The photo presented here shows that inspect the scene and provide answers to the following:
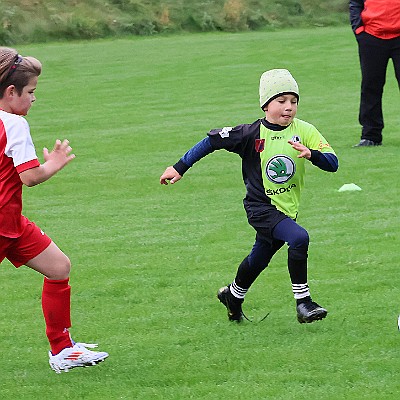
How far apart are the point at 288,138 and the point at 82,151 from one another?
25.3 ft

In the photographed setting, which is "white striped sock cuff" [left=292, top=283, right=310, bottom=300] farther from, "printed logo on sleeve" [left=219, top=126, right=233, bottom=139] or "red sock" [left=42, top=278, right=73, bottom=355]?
"red sock" [left=42, top=278, right=73, bottom=355]

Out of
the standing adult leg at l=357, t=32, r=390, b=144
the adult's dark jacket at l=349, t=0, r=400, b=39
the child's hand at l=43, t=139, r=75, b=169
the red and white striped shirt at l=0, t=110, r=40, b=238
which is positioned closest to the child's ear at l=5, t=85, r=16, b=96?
the red and white striped shirt at l=0, t=110, r=40, b=238

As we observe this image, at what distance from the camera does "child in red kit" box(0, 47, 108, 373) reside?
5207mm

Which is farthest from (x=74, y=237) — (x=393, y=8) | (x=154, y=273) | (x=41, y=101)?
(x=41, y=101)

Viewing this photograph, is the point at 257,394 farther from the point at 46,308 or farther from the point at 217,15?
the point at 217,15

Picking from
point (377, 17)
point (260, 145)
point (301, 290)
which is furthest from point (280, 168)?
point (377, 17)

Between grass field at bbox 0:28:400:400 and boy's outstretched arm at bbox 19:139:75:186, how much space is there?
1065 millimetres

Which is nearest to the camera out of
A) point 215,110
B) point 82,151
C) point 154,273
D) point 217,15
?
point 154,273

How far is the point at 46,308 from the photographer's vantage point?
5668 mm

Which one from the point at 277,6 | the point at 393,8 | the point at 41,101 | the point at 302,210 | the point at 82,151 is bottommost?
the point at 277,6

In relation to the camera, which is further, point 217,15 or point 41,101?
point 217,15

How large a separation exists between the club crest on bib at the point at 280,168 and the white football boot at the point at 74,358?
4.80 ft

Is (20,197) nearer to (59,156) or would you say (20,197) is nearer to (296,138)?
(59,156)

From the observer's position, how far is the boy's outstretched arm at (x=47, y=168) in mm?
5156
